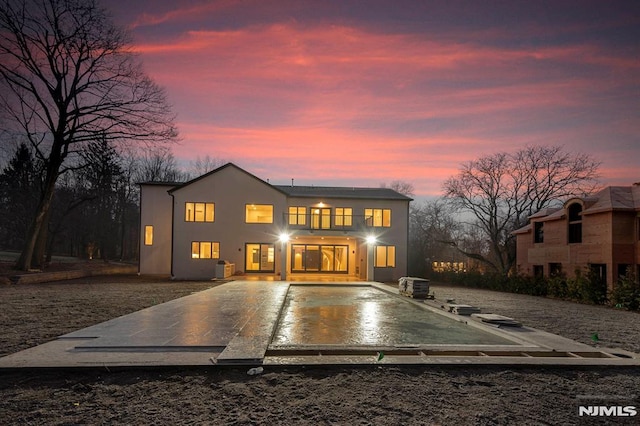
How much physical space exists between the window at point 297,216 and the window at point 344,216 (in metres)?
2.33

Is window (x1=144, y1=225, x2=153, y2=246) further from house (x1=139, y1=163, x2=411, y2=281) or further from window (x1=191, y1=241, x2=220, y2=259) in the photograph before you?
window (x1=191, y1=241, x2=220, y2=259)

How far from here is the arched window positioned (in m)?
19.0

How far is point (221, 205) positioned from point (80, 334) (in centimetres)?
1792

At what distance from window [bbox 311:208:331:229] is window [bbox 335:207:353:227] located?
65 cm

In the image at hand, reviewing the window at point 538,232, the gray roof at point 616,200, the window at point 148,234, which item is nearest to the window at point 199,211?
the window at point 148,234

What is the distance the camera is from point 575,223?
755 inches

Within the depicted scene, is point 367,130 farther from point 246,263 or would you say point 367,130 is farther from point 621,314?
point 621,314

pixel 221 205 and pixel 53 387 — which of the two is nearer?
pixel 53 387

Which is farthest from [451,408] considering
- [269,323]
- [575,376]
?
[269,323]

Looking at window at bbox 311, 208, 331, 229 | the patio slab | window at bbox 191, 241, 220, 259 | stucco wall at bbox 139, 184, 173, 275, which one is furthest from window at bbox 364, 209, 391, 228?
the patio slab

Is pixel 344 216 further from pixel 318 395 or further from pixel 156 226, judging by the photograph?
pixel 318 395

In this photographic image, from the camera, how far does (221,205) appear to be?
80.8 feet

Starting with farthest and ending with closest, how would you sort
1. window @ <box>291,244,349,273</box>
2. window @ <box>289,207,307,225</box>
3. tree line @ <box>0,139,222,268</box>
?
tree line @ <box>0,139,222,268</box>
window @ <box>291,244,349,273</box>
window @ <box>289,207,307,225</box>

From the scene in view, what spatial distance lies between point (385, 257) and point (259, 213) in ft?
31.0
